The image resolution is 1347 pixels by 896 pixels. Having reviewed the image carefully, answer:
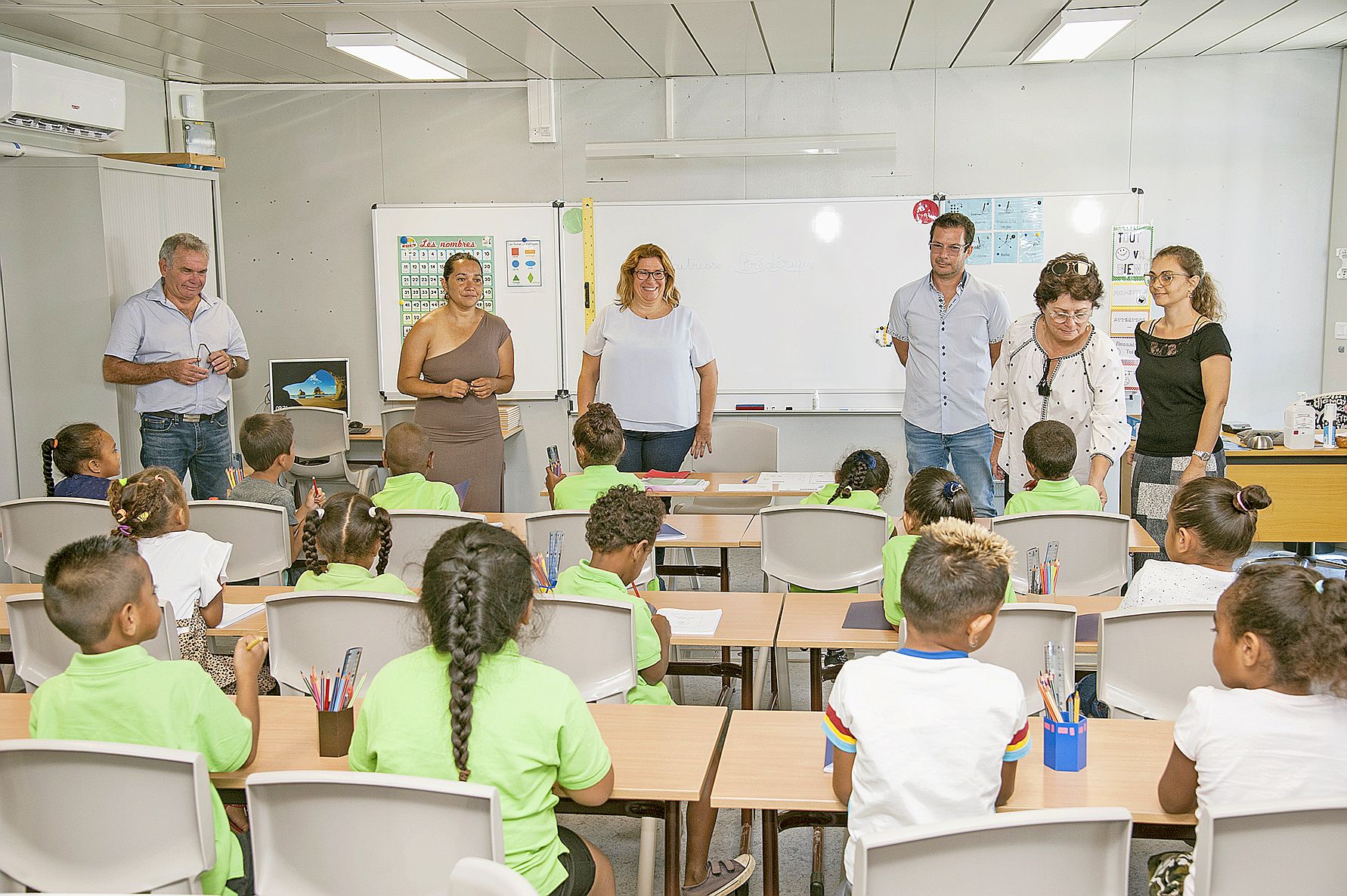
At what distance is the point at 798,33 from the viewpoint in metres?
5.50

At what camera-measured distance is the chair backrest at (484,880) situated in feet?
4.13

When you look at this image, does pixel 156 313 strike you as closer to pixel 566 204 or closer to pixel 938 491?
pixel 566 204

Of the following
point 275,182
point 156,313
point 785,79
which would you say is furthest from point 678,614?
point 275,182

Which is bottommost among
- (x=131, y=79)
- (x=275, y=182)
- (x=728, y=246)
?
(x=728, y=246)

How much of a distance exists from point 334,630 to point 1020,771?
65.0 inches

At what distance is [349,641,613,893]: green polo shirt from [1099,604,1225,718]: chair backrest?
1357 mm

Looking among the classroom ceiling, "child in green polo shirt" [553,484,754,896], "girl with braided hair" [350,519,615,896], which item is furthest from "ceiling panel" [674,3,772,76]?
"girl with braided hair" [350,519,615,896]

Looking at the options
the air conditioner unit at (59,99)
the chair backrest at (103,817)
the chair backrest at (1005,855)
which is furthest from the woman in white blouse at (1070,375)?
the air conditioner unit at (59,99)

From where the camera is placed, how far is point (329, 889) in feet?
5.62

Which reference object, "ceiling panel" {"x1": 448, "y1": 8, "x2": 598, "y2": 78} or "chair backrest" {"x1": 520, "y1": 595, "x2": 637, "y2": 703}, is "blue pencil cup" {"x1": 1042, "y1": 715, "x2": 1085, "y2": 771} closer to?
"chair backrest" {"x1": 520, "y1": 595, "x2": 637, "y2": 703}

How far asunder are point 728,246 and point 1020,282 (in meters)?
1.78

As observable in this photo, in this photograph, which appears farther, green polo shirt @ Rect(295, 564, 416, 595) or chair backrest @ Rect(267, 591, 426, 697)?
green polo shirt @ Rect(295, 564, 416, 595)

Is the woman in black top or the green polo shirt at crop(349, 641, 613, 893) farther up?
the woman in black top

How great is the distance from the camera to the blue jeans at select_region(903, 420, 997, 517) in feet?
15.9
